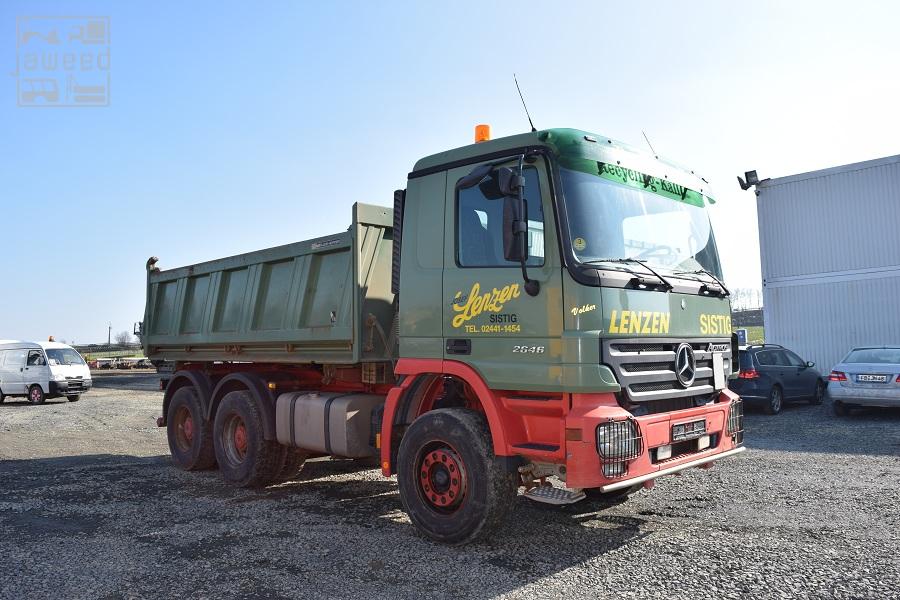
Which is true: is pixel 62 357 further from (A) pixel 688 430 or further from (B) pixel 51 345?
(A) pixel 688 430

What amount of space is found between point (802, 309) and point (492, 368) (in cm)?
1618

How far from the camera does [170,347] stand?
10078 mm

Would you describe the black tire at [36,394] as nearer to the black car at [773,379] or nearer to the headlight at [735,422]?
the black car at [773,379]

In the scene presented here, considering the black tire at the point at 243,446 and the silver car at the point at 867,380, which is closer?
the black tire at the point at 243,446

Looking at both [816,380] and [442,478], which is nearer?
[442,478]

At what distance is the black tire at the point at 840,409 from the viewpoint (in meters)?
13.5

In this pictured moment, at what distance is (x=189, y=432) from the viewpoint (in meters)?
9.36

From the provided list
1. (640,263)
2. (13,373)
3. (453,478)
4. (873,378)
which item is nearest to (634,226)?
(640,263)

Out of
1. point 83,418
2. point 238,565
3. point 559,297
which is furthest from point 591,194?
point 83,418

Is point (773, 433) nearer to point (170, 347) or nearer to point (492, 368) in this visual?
point (492, 368)

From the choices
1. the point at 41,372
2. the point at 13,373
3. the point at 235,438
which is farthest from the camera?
the point at 13,373

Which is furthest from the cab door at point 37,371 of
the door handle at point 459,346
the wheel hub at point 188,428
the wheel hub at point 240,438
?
the door handle at point 459,346

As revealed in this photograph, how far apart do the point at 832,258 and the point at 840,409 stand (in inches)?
238

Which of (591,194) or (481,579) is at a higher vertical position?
(591,194)
